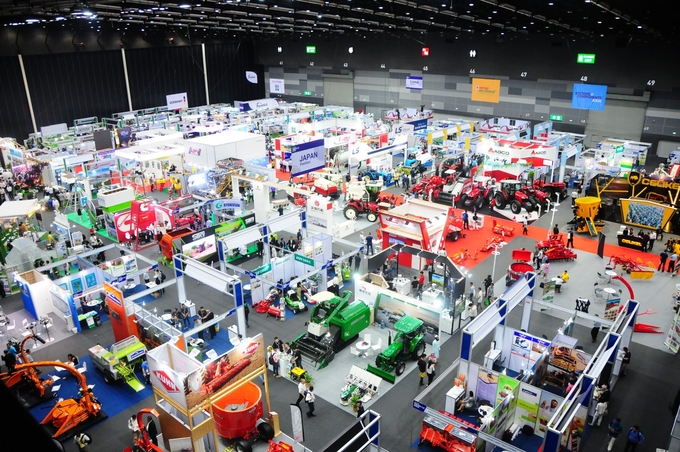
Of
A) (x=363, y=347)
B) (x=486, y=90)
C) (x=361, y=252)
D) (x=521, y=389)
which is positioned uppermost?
(x=486, y=90)

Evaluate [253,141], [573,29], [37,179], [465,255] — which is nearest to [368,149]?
[253,141]

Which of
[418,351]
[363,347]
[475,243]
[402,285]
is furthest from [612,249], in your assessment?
[363,347]

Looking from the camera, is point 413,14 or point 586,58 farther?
point 586,58

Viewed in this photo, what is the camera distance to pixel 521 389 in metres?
12.8

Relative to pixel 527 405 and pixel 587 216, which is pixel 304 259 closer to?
pixel 527 405

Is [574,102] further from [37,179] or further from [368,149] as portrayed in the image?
[37,179]

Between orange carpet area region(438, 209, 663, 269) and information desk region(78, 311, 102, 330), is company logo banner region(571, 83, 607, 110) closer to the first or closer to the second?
orange carpet area region(438, 209, 663, 269)

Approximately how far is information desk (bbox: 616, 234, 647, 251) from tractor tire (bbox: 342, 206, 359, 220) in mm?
12939

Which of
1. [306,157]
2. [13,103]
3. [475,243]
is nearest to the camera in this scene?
[475,243]

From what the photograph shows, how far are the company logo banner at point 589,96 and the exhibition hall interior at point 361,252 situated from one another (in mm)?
112

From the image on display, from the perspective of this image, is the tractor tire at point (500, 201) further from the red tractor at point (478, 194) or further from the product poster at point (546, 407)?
the product poster at point (546, 407)

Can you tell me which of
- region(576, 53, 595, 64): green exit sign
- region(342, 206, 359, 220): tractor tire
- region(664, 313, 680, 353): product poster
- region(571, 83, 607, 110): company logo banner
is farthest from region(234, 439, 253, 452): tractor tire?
region(576, 53, 595, 64): green exit sign

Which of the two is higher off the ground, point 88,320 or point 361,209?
point 361,209

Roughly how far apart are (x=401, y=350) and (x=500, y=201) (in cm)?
1529
